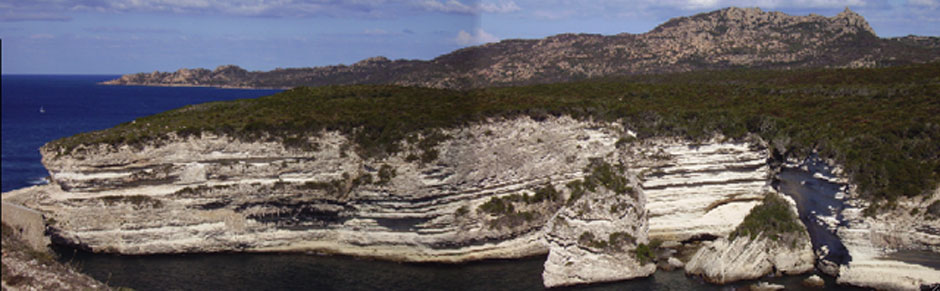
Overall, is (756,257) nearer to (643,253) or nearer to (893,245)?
(643,253)

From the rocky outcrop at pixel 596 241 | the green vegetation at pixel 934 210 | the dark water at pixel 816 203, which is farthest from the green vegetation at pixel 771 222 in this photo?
the green vegetation at pixel 934 210

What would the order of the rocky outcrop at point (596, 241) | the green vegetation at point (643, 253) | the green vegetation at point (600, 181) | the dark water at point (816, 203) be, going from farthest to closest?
the green vegetation at point (600, 181) → the green vegetation at point (643, 253) → the rocky outcrop at point (596, 241) → the dark water at point (816, 203)

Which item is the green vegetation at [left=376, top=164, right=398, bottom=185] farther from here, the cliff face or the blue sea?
the blue sea

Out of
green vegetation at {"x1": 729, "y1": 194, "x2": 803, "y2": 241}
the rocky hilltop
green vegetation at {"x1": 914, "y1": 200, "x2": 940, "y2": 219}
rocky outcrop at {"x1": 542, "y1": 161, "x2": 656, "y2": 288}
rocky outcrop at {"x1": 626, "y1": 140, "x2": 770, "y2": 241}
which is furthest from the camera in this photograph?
rocky outcrop at {"x1": 626, "y1": 140, "x2": 770, "y2": 241}

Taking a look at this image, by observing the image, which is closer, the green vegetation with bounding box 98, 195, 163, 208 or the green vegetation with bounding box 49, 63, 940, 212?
the green vegetation with bounding box 49, 63, 940, 212

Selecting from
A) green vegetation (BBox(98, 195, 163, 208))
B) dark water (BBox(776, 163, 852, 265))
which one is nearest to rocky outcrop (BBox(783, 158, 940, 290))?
dark water (BBox(776, 163, 852, 265))

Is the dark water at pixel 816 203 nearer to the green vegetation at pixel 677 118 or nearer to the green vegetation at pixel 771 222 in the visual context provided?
the green vegetation at pixel 771 222
